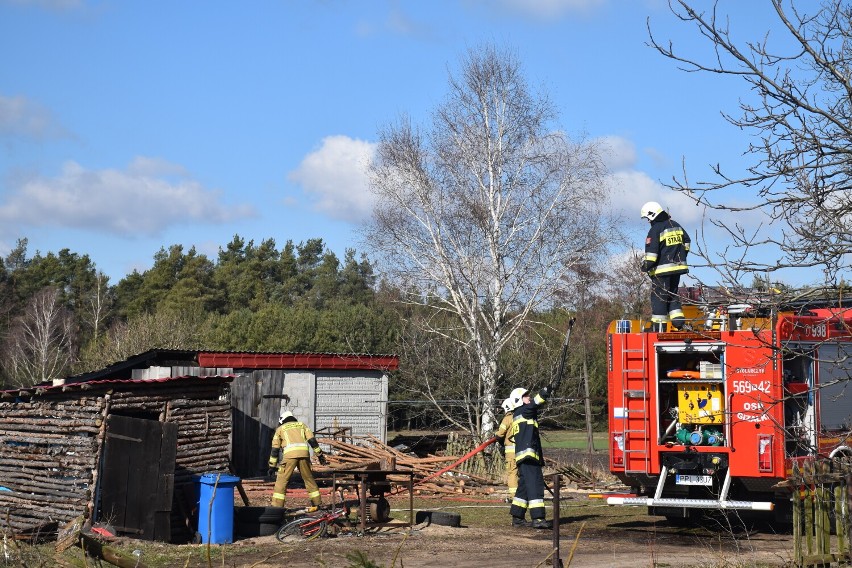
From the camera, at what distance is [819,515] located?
382 inches

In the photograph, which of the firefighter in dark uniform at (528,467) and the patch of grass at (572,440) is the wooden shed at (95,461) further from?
the patch of grass at (572,440)

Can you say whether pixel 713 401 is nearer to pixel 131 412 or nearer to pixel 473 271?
pixel 131 412

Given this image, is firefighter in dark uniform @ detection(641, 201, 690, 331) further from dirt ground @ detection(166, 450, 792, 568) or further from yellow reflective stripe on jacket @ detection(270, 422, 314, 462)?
yellow reflective stripe on jacket @ detection(270, 422, 314, 462)

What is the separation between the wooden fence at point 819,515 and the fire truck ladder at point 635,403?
142 inches

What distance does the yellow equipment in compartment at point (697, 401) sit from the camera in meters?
13.8

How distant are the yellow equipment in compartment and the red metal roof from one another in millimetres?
14346

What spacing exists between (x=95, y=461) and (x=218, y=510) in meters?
2.22

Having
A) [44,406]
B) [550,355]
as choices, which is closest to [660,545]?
[44,406]

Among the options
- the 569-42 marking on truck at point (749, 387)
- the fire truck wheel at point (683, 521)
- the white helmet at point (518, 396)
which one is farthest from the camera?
the white helmet at point (518, 396)

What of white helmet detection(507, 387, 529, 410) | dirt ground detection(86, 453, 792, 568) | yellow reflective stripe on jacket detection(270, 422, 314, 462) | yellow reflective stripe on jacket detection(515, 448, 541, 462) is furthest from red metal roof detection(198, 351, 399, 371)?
yellow reflective stripe on jacket detection(515, 448, 541, 462)

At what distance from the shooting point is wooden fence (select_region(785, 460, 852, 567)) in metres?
9.61

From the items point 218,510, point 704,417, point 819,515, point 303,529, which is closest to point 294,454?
point 303,529

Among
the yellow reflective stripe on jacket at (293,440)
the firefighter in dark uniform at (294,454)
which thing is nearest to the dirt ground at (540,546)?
the firefighter in dark uniform at (294,454)

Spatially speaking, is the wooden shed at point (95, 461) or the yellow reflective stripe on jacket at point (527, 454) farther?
Result: the yellow reflective stripe on jacket at point (527, 454)
